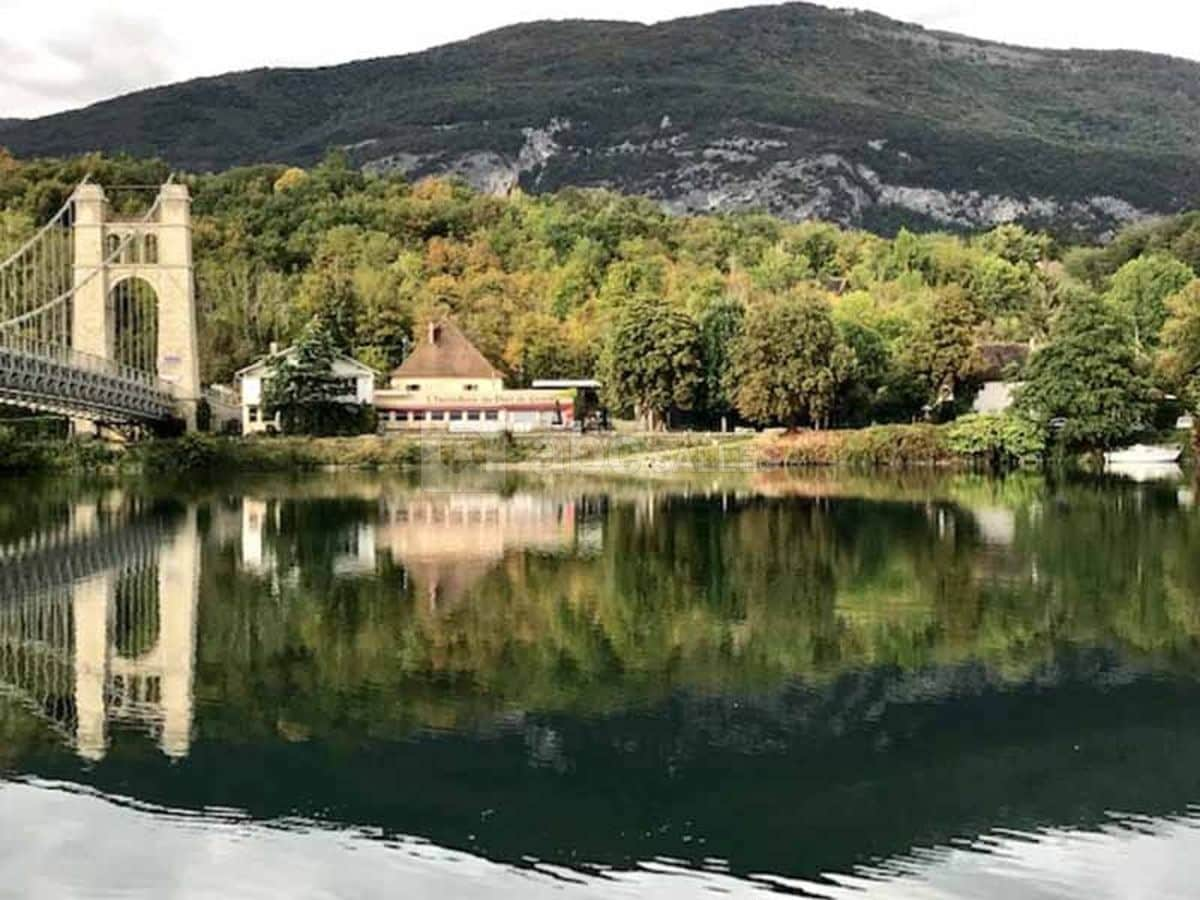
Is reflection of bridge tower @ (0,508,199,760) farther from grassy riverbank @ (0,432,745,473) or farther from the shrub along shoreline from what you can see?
the shrub along shoreline

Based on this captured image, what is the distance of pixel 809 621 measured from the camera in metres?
20.6

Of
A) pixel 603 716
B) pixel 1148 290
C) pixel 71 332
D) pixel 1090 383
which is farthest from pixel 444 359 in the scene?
pixel 603 716

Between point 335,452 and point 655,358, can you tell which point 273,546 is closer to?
point 335,452

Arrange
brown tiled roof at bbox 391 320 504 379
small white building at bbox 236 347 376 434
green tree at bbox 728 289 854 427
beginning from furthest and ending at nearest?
brown tiled roof at bbox 391 320 504 379 < small white building at bbox 236 347 376 434 < green tree at bbox 728 289 854 427

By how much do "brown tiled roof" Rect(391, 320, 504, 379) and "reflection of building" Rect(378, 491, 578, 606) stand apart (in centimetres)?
2067

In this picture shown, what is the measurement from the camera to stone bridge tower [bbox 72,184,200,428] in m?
54.5

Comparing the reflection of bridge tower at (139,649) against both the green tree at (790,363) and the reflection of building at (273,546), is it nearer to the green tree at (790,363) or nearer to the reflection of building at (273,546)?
the reflection of building at (273,546)

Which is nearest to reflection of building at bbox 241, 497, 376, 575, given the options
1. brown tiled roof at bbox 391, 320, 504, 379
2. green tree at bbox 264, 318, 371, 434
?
green tree at bbox 264, 318, 371, 434

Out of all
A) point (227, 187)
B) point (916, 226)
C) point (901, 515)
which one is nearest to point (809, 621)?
point (901, 515)

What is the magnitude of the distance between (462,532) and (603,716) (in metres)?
16.4

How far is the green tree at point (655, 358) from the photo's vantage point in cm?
5606

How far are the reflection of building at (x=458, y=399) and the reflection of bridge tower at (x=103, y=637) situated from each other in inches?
1206

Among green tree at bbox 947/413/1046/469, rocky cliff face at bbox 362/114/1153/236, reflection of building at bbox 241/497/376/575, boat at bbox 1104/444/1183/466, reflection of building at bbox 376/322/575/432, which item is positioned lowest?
reflection of building at bbox 241/497/376/575

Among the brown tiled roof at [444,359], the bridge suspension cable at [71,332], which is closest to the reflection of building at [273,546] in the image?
the bridge suspension cable at [71,332]
